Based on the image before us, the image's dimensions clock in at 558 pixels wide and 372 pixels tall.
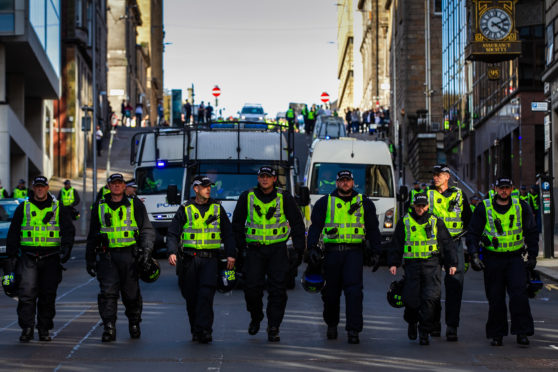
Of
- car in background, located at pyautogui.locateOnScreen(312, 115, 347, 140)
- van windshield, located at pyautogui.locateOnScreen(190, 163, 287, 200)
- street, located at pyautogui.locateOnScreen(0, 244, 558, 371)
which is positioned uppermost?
car in background, located at pyautogui.locateOnScreen(312, 115, 347, 140)

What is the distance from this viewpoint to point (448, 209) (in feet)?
40.5

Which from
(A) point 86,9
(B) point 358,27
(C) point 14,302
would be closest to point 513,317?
(C) point 14,302

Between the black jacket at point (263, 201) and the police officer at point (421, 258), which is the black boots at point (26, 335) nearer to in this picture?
the black jacket at point (263, 201)

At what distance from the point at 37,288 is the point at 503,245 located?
4771 millimetres

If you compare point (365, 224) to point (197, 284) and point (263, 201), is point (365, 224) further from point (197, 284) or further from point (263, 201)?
point (197, 284)

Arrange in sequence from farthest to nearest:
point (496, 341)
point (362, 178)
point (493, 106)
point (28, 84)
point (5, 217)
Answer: point (28, 84)
point (493, 106)
point (362, 178)
point (5, 217)
point (496, 341)

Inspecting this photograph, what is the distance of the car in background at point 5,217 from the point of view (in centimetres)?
2400

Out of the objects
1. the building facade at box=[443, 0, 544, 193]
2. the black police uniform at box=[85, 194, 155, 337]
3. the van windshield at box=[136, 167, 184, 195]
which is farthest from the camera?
the building facade at box=[443, 0, 544, 193]

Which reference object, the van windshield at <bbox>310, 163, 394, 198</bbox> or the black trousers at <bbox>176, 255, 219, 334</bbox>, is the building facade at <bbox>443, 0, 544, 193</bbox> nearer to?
the van windshield at <bbox>310, 163, 394, 198</bbox>

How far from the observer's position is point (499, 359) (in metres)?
10.4

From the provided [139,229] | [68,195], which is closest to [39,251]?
[139,229]

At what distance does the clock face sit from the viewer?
3331cm

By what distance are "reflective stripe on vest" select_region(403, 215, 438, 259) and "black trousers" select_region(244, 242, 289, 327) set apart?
1257 mm

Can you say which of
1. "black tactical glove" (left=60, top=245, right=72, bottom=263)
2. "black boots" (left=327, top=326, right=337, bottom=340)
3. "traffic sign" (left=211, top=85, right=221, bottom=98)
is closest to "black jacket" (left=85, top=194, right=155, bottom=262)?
"black tactical glove" (left=60, top=245, right=72, bottom=263)
